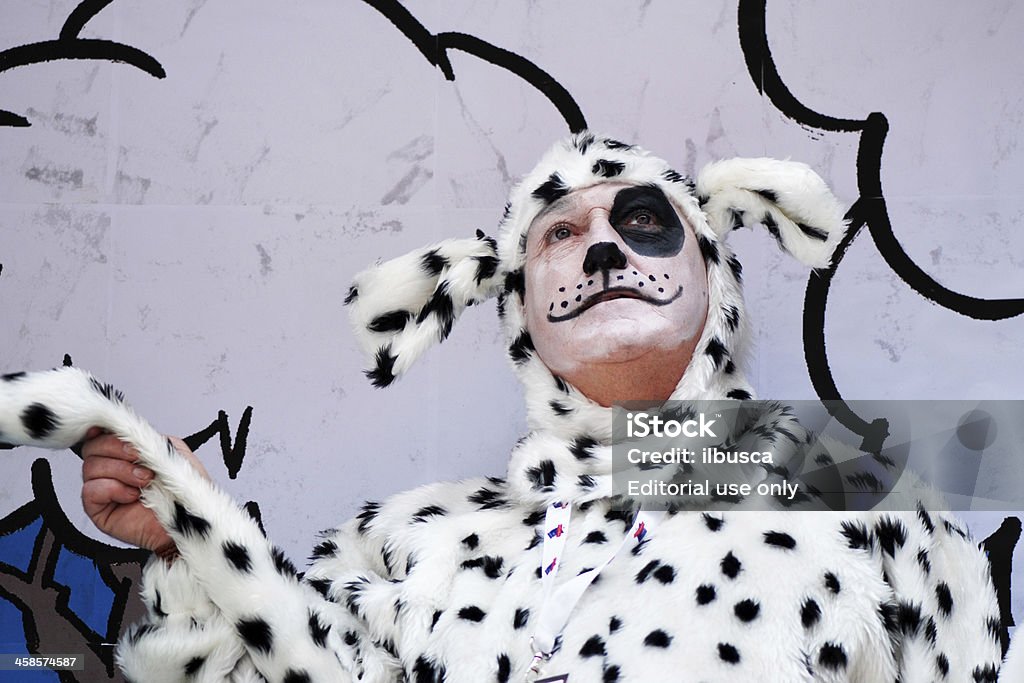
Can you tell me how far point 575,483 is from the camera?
1.83m

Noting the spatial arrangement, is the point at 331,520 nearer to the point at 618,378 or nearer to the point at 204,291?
the point at 204,291

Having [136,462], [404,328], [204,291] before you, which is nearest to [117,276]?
[204,291]

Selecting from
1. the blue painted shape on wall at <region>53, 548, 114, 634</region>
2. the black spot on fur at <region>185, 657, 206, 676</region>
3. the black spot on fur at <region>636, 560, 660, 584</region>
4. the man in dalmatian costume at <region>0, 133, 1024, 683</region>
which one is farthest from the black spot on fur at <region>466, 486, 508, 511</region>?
the blue painted shape on wall at <region>53, 548, 114, 634</region>

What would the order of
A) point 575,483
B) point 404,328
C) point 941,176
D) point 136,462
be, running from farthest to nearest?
1. point 941,176
2. point 404,328
3. point 575,483
4. point 136,462

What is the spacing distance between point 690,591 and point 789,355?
0.95 m

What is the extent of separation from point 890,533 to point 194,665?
102 cm

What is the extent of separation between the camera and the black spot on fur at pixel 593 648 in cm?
165

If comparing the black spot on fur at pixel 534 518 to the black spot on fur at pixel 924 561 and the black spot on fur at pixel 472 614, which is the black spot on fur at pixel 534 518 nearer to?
the black spot on fur at pixel 472 614

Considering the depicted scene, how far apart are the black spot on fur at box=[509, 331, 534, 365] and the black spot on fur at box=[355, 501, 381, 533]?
14.1 inches

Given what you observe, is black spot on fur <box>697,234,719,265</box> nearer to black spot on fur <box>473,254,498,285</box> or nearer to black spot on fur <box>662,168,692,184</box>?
black spot on fur <box>662,168,692,184</box>

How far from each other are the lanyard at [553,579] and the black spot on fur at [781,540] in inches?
6.9

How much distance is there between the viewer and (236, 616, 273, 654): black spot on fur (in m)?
1.64

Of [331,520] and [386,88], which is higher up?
[386,88]

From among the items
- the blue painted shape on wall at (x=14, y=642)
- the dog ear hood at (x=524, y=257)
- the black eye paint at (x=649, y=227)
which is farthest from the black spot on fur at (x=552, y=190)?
the blue painted shape on wall at (x=14, y=642)
